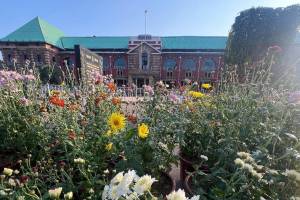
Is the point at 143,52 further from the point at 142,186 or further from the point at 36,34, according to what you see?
the point at 142,186

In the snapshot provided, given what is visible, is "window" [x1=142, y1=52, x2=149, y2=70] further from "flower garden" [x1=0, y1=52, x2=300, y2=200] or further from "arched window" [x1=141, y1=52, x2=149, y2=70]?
"flower garden" [x1=0, y1=52, x2=300, y2=200]

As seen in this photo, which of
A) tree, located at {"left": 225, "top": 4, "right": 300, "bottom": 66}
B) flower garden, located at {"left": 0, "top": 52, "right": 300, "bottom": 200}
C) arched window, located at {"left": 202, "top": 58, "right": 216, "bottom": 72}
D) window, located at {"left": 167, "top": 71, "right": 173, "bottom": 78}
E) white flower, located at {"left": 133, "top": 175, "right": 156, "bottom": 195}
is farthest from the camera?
window, located at {"left": 167, "top": 71, "right": 173, "bottom": 78}

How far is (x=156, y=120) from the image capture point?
2.04 metres

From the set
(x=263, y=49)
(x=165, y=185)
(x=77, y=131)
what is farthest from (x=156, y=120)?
(x=263, y=49)

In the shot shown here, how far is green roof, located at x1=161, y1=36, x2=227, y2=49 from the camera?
2716 centimetres

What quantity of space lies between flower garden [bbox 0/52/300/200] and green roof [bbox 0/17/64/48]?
26406mm

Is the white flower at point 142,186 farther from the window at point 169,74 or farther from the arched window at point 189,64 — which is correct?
the arched window at point 189,64

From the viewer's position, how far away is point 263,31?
11.3m

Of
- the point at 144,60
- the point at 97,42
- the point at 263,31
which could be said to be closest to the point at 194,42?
the point at 144,60

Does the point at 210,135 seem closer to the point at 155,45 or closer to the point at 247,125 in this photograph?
the point at 247,125

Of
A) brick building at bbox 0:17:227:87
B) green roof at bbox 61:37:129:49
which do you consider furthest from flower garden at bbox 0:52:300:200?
green roof at bbox 61:37:129:49

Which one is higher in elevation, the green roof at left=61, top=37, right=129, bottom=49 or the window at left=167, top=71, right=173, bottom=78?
the green roof at left=61, top=37, right=129, bottom=49

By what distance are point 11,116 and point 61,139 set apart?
2.75 feet

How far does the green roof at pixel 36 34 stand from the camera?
25.2 meters
